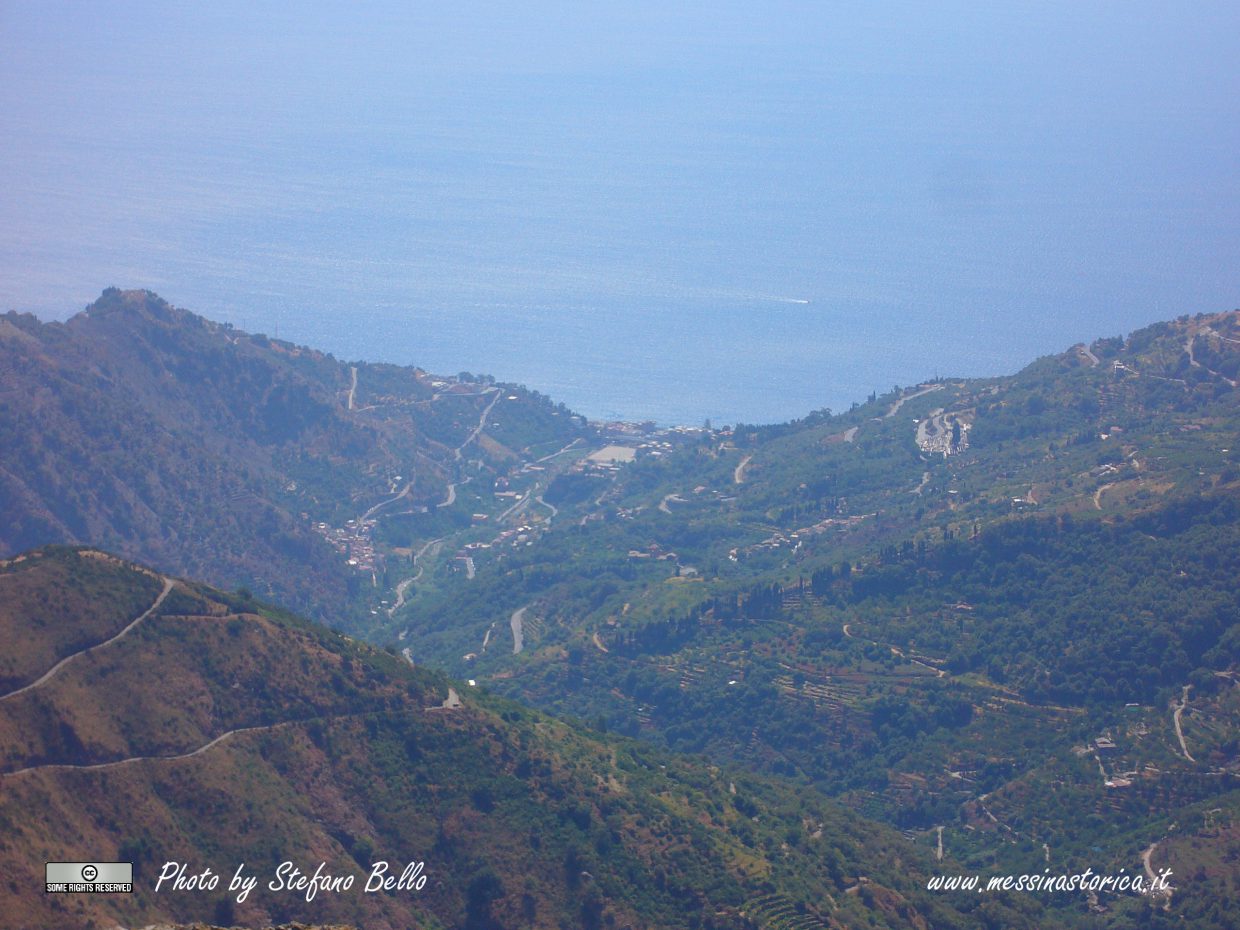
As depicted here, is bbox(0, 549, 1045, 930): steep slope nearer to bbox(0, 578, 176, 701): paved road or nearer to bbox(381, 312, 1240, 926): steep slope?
bbox(0, 578, 176, 701): paved road

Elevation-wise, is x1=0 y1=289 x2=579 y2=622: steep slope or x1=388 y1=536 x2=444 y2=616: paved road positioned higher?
x1=0 y1=289 x2=579 y2=622: steep slope

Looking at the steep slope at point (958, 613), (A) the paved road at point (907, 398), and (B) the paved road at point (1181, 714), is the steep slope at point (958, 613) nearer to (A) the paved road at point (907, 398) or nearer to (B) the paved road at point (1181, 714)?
(B) the paved road at point (1181, 714)

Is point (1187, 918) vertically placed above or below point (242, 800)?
below

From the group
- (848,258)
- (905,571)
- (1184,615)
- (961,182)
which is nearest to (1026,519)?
(905,571)

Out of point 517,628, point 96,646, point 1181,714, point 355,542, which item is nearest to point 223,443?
point 355,542

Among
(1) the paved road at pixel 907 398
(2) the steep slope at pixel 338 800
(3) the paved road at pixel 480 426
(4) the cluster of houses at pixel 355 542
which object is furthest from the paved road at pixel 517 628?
(1) the paved road at pixel 907 398

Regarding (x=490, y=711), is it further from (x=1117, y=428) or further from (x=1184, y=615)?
(x=1117, y=428)

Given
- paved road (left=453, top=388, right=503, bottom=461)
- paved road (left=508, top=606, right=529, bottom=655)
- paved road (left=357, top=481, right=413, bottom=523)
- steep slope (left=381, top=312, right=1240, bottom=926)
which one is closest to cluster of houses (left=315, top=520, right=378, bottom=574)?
paved road (left=357, top=481, right=413, bottom=523)
